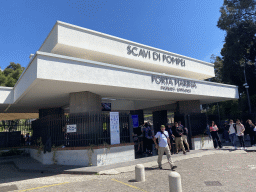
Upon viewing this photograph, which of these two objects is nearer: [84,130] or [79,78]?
[79,78]

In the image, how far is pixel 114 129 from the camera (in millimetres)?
10219

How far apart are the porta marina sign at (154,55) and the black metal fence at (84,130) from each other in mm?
5141

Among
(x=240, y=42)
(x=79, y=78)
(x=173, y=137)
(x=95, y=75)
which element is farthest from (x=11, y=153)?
(x=240, y=42)

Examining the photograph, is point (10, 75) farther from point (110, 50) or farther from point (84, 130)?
point (84, 130)

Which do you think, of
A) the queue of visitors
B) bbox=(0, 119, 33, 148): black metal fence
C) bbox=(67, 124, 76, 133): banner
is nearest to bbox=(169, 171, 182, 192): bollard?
bbox=(67, 124, 76, 133): banner

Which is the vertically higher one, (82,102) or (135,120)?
(82,102)

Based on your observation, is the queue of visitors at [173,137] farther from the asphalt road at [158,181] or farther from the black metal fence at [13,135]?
the black metal fence at [13,135]

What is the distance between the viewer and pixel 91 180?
7164 millimetres

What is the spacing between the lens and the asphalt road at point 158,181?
5.76 metres

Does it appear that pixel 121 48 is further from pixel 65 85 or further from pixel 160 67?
pixel 65 85

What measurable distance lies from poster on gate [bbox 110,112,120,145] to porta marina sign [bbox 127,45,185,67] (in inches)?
199

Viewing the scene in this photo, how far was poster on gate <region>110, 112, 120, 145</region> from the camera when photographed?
33.0 ft

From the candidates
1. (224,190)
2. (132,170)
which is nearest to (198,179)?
(224,190)

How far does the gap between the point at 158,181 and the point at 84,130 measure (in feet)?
15.3
